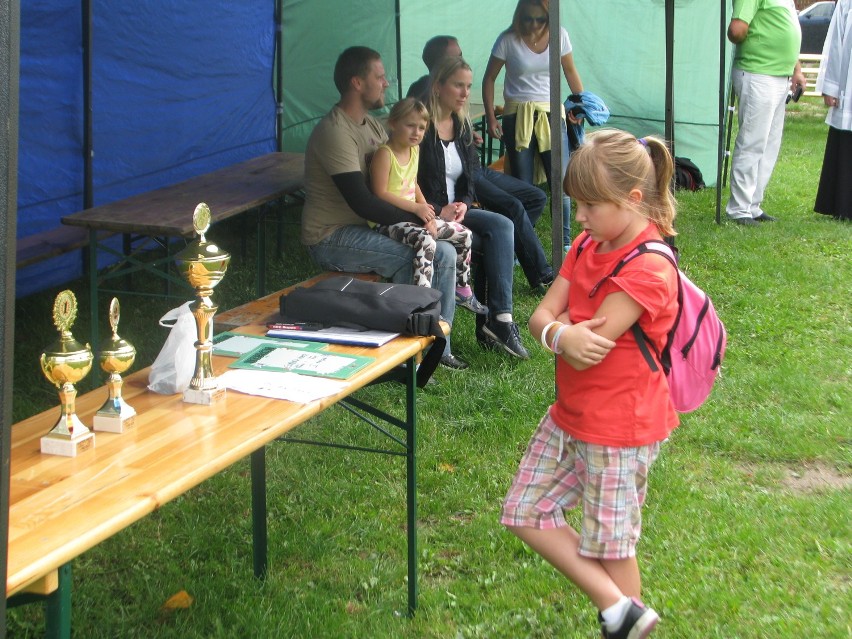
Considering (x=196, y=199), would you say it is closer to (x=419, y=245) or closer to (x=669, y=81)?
(x=419, y=245)

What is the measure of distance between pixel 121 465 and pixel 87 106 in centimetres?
387

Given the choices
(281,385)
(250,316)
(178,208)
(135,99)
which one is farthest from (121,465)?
(135,99)

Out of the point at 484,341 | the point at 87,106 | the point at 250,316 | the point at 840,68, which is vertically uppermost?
the point at 840,68

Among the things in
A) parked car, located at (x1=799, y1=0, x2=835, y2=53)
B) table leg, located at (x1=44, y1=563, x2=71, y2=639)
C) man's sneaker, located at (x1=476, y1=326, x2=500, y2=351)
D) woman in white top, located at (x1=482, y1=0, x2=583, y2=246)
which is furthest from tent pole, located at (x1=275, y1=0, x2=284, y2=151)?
parked car, located at (x1=799, y1=0, x2=835, y2=53)

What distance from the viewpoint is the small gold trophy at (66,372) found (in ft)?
6.63

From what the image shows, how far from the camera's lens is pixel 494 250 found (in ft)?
17.8

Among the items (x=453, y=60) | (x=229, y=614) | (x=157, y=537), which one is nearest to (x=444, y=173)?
(x=453, y=60)

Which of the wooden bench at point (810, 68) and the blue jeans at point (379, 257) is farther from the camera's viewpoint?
the wooden bench at point (810, 68)

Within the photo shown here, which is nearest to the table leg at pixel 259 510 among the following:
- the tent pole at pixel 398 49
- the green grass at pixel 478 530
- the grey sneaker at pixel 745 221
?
the green grass at pixel 478 530

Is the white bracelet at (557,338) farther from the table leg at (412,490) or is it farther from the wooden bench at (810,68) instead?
the wooden bench at (810,68)

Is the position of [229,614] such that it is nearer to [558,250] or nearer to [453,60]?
[558,250]

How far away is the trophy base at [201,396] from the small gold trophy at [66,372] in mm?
353

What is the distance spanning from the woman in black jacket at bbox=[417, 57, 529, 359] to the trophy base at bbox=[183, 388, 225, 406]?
2958mm

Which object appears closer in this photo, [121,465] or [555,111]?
[121,465]
